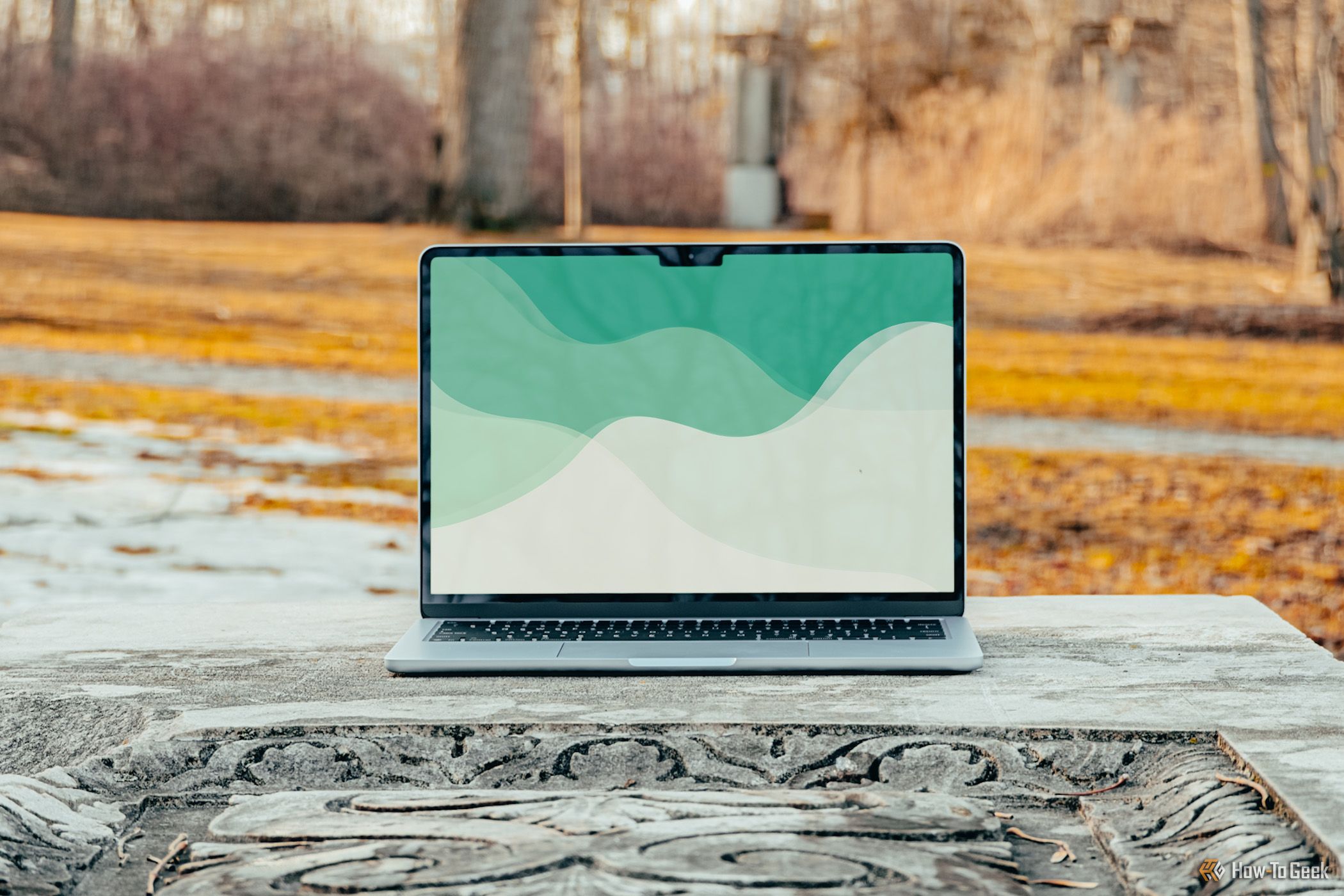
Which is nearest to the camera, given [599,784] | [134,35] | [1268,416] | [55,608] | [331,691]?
[599,784]

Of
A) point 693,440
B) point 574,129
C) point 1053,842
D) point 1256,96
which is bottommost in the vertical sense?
point 1053,842

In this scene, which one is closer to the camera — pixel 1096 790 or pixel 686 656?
pixel 1096 790

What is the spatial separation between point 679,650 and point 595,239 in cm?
263

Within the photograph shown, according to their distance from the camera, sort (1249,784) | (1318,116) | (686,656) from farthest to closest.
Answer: (1318,116) < (686,656) < (1249,784)

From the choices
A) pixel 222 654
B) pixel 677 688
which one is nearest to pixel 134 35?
pixel 222 654

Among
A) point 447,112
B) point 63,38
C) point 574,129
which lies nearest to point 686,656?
point 574,129

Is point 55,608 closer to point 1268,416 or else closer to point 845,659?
point 845,659

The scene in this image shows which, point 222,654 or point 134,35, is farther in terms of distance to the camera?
point 134,35

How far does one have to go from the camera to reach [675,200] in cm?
334

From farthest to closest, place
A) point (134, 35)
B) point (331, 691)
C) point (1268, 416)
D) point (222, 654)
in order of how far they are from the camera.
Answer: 1. point (1268, 416)
2. point (134, 35)
3. point (222, 654)
4. point (331, 691)

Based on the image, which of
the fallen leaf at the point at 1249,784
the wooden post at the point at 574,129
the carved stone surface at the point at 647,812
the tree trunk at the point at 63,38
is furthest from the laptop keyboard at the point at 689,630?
the tree trunk at the point at 63,38

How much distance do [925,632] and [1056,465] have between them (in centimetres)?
267

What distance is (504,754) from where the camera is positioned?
2.63ft
